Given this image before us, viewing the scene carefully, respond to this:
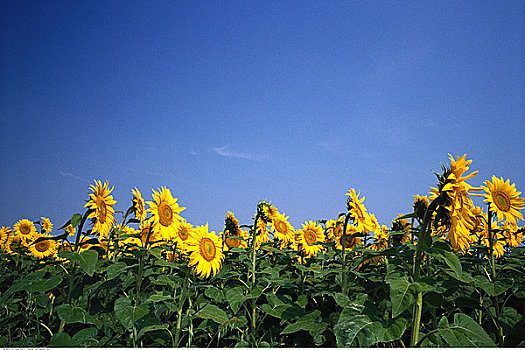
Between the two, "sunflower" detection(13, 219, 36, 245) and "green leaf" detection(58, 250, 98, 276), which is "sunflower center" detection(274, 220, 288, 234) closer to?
"green leaf" detection(58, 250, 98, 276)

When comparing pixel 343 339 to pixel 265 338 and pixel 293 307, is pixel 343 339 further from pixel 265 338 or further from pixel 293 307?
pixel 265 338

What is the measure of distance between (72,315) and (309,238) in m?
3.21

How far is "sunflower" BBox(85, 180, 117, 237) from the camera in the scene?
3.35m

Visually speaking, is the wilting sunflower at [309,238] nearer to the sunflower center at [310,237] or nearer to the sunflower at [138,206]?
the sunflower center at [310,237]

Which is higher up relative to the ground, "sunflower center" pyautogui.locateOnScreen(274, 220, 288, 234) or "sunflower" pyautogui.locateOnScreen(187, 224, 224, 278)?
"sunflower center" pyautogui.locateOnScreen(274, 220, 288, 234)

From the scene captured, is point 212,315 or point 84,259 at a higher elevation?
point 84,259

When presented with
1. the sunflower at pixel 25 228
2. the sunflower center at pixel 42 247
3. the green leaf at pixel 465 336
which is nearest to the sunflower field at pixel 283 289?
the green leaf at pixel 465 336

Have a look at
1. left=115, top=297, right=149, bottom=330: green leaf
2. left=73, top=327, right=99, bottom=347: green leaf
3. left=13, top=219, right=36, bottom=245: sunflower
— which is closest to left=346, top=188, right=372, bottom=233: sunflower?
left=115, top=297, right=149, bottom=330: green leaf

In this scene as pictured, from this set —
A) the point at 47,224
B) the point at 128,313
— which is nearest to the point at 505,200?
the point at 128,313

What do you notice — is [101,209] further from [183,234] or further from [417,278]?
[417,278]

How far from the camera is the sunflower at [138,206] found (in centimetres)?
362

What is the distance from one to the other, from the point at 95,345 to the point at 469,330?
2.86 m

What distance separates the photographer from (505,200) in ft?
11.8

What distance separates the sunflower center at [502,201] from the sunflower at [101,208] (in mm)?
4045
